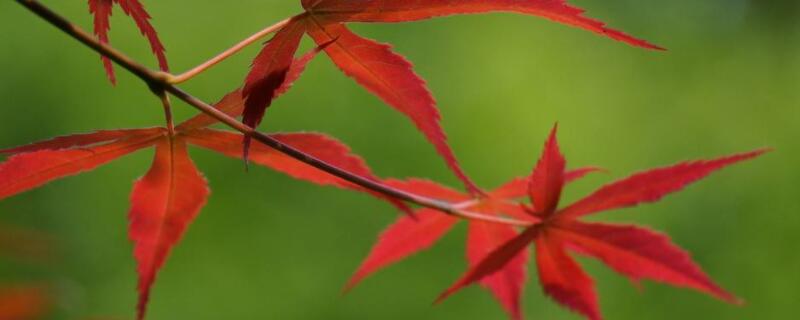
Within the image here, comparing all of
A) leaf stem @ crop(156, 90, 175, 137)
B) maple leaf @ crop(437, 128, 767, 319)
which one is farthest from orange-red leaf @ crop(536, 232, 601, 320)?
leaf stem @ crop(156, 90, 175, 137)

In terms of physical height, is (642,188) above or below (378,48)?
below

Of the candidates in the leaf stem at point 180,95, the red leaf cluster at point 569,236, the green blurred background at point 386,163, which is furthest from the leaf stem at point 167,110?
the green blurred background at point 386,163

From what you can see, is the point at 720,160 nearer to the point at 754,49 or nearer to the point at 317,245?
the point at 317,245

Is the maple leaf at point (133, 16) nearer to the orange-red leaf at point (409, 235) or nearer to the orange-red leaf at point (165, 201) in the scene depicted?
the orange-red leaf at point (165, 201)

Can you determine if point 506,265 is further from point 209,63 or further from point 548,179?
point 209,63

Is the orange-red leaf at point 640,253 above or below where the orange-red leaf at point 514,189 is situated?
below

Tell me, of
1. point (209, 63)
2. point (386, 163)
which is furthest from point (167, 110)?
point (386, 163)

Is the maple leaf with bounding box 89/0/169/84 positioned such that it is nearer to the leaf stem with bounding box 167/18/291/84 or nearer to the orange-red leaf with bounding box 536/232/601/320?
the leaf stem with bounding box 167/18/291/84
